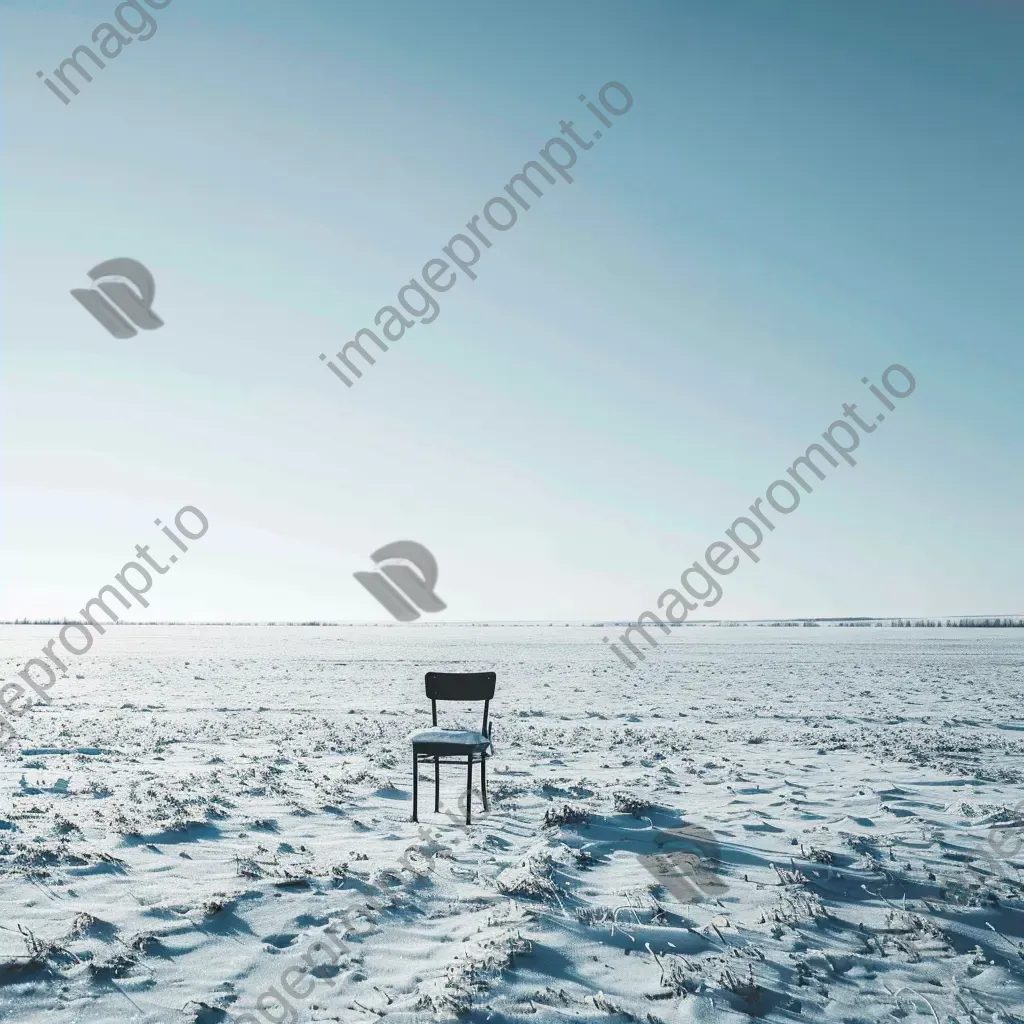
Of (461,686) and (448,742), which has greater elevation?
(461,686)

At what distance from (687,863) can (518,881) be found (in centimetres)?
147

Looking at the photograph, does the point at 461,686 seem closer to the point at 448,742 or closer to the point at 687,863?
the point at 448,742

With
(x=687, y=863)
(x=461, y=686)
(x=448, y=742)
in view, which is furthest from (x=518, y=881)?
(x=461, y=686)

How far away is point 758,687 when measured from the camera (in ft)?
73.5

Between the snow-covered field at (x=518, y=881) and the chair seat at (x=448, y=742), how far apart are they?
0.77m

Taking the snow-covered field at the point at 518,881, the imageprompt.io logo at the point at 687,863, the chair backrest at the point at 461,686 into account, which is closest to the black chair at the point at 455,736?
the chair backrest at the point at 461,686

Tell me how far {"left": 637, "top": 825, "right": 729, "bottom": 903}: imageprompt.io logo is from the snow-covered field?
34 mm

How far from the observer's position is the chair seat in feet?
21.7

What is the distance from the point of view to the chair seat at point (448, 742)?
21.7 ft

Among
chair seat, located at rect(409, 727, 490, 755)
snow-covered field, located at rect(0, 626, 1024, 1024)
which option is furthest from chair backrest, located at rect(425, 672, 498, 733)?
snow-covered field, located at rect(0, 626, 1024, 1024)

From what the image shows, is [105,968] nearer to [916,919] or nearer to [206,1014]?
[206,1014]

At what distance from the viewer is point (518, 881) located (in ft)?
17.1

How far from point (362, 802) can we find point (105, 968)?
4.11 meters

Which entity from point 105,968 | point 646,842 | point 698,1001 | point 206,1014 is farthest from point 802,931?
point 105,968
